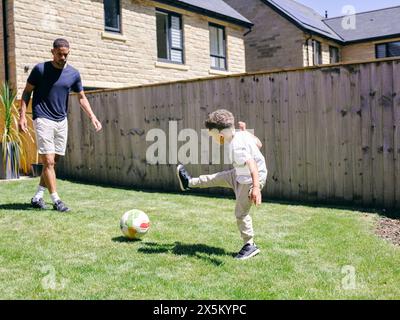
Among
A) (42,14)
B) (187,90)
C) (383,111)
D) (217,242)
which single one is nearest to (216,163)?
(187,90)

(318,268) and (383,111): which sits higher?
(383,111)

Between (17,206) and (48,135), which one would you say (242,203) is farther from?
(17,206)

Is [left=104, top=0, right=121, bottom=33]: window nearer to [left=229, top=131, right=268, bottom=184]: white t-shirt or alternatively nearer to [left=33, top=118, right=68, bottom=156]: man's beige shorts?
[left=33, top=118, right=68, bottom=156]: man's beige shorts

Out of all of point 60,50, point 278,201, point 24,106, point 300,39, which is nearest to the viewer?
point 60,50

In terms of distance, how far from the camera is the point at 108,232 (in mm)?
5328

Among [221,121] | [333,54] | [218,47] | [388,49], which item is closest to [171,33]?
[218,47]

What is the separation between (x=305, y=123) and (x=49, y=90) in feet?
12.9

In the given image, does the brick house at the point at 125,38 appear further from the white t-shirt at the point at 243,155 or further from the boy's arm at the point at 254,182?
the boy's arm at the point at 254,182

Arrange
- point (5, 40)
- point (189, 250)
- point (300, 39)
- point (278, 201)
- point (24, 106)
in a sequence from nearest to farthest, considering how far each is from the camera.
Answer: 1. point (189, 250)
2. point (24, 106)
3. point (278, 201)
4. point (5, 40)
5. point (300, 39)

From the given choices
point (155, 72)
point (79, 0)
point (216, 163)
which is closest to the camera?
point (216, 163)

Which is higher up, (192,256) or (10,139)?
(10,139)

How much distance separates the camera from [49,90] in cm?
625

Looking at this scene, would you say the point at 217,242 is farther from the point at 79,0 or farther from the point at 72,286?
the point at 79,0

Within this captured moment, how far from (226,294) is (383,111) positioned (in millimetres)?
4456
